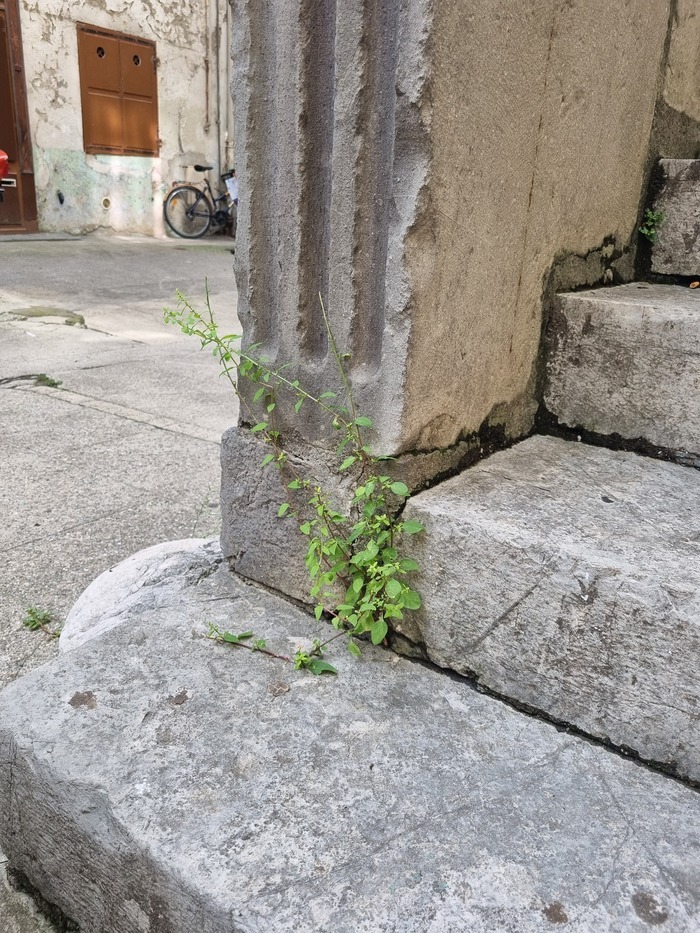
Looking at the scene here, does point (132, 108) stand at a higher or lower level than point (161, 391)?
higher

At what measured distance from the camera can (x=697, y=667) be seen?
37.4 inches

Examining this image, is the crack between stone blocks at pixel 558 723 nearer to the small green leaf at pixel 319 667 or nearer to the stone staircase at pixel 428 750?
the stone staircase at pixel 428 750

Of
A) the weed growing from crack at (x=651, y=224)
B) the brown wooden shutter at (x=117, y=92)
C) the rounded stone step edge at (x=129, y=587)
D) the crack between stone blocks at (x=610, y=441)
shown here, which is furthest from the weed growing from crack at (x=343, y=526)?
the brown wooden shutter at (x=117, y=92)

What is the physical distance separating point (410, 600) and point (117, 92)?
10.9 meters

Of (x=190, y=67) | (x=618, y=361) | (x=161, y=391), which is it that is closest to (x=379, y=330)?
(x=618, y=361)

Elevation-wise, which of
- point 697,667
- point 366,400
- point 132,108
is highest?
point 132,108

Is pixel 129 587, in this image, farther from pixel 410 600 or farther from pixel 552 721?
pixel 552 721

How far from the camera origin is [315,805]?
0.94 m

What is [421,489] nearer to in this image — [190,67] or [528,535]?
[528,535]

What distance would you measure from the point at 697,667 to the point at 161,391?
3073mm

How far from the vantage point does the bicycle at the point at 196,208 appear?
11289mm

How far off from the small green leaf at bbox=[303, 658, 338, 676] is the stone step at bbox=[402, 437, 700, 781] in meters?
0.14

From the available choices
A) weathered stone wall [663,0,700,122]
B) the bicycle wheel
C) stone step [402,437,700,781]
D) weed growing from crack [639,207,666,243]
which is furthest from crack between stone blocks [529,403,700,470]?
the bicycle wheel

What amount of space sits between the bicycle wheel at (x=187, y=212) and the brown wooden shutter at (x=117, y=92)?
2.30 ft
